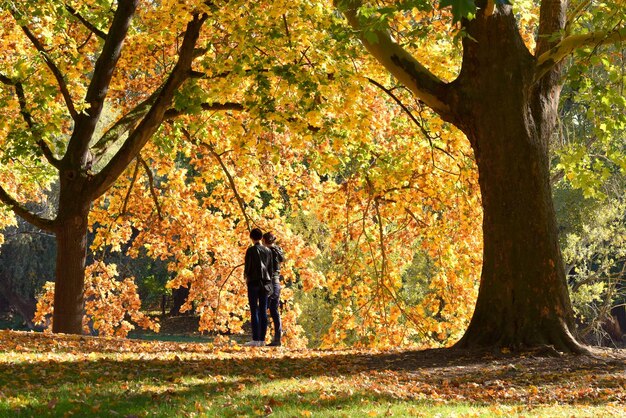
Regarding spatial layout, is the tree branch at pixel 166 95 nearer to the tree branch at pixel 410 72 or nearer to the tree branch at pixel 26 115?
the tree branch at pixel 26 115

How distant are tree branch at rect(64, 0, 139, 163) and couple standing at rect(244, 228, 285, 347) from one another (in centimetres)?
416

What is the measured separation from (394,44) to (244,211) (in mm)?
7855

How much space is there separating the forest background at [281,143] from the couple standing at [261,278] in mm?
1402

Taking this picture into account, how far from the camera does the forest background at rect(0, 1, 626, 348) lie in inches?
487

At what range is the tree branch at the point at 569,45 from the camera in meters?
10.3

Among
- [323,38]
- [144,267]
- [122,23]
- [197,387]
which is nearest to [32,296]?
[144,267]

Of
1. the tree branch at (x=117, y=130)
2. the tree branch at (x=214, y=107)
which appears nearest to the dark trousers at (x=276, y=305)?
the tree branch at (x=214, y=107)

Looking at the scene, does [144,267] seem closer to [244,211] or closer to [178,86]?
[244,211]

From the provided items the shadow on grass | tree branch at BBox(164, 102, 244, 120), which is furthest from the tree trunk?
the shadow on grass

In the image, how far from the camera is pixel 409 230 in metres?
18.8

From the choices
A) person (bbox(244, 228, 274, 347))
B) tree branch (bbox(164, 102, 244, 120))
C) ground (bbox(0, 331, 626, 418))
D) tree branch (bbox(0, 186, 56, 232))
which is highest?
tree branch (bbox(164, 102, 244, 120))

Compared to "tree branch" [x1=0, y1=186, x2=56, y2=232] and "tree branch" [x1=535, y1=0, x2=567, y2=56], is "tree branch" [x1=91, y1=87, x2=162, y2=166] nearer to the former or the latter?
"tree branch" [x1=0, y1=186, x2=56, y2=232]

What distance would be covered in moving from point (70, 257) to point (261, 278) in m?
4.36

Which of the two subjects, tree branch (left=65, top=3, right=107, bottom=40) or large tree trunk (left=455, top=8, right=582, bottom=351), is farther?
tree branch (left=65, top=3, right=107, bottom=40)
